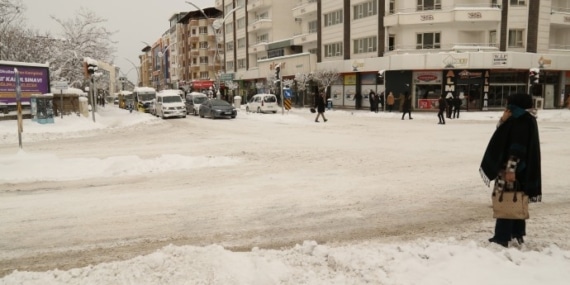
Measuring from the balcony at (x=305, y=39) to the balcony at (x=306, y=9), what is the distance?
219 cm

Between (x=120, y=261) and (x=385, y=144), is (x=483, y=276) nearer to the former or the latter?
(x=120, y=261)

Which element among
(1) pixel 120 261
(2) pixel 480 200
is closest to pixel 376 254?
(1) pixel 120 261

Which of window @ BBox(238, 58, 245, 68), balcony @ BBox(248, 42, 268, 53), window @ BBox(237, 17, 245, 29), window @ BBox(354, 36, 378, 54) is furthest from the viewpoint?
window @ BBox(238, 58, 245, 68)

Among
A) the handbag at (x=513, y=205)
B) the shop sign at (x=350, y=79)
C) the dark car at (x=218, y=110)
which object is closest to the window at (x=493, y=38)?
the shop sign at (x=350, y=79)

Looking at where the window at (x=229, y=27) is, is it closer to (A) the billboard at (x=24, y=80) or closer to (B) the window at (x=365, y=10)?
(B) the window at (x=365, y=10)

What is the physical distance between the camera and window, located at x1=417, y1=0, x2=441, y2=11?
114ft

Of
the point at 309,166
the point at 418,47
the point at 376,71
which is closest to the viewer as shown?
the point at 309,166

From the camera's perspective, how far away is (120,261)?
454 centimetres

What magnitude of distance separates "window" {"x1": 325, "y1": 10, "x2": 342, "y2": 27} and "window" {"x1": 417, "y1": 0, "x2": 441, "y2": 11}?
29.8 ft

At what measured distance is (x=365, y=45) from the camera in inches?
1558

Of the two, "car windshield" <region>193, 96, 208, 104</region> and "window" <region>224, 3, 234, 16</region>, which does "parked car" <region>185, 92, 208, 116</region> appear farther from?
"window" <region>224, 3, 234, 16</region>

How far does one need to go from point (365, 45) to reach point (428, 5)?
21.3 ft

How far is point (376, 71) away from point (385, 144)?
24.4 m

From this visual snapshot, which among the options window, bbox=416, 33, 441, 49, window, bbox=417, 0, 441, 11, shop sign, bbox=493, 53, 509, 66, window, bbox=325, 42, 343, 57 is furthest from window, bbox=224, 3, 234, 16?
shop sign, bbox=493, 53, 509, 66
